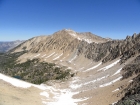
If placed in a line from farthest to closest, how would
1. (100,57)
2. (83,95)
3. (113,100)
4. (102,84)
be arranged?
(100,57) → (102,84) → (83,95) → (113,100)

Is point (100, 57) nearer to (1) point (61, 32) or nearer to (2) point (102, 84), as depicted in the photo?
(2) point (102, 84)

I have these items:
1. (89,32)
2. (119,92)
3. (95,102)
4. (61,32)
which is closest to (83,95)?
(95,102)

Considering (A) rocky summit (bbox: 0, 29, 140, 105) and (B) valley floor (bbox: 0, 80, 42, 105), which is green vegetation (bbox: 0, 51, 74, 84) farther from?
(B) valley floor (bbox: 0, 80, 42, 105)

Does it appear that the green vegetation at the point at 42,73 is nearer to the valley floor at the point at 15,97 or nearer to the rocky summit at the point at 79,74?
the rocky summit at the point at 79,74

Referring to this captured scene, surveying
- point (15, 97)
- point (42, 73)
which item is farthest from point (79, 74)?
point (15, 97)

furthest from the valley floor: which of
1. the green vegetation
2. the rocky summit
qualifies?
the green vegetation

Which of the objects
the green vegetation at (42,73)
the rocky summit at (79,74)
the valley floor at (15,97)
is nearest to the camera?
the valley floor at (15,97)

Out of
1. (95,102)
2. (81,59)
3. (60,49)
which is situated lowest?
(95,102)

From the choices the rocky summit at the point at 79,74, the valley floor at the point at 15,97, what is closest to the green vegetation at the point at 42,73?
the rocky summit at the point at 79,74
